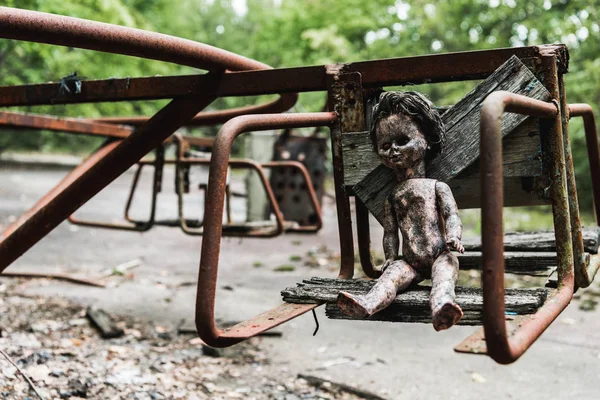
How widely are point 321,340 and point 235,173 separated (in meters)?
18.7

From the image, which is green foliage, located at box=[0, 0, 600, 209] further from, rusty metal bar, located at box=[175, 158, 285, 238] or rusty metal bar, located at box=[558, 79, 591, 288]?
rusty metal bar, located at box=[558, 79, 591, 288]

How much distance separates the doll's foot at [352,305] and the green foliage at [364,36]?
652cm

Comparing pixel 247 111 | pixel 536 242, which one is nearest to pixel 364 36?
pixel 247 111

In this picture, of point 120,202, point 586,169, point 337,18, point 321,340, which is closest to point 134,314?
point 321,340

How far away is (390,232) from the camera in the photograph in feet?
6.16

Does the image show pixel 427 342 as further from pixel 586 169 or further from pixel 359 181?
pixel 586 169

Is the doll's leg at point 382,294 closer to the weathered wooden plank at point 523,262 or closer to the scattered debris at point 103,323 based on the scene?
the weathered wooden plank at point 523,262

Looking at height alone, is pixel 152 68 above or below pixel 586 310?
above

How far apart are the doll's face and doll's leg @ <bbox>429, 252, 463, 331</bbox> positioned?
304mm

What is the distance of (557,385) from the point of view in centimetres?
349

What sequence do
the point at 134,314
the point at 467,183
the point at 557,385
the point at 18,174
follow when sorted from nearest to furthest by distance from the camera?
1. the point at 467,183
2. the point at 557,385
3. the point at 134,314
4. the point at 18,174

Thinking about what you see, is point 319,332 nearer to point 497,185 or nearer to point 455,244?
point 455,244

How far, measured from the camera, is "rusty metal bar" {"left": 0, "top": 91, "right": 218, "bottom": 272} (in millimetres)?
2195

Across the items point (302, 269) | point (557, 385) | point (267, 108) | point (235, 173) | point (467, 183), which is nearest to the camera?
point (467, 183)
